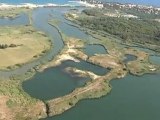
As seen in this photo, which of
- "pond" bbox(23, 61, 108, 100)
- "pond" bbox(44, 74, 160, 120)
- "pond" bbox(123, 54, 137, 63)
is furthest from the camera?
"pond" bbox(123, 54, 137, 63)

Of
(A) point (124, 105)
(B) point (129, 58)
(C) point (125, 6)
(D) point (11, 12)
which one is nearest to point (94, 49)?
(B) point (129, 58)

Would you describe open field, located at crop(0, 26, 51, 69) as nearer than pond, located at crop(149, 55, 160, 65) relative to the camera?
Yes

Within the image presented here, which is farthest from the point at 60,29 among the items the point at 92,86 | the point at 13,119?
the point at 13,119

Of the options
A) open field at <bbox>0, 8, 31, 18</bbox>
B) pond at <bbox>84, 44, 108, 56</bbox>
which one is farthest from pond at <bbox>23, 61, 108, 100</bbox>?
open field at <bbox>0, 8, 31, 18</bbox>

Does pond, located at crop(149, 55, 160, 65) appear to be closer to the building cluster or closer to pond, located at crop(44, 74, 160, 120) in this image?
pond, located at crop(44, 74, 160, 120)

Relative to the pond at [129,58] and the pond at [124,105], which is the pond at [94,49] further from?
the pond at [124,105]

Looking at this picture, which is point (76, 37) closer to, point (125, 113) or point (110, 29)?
point (110, 29)

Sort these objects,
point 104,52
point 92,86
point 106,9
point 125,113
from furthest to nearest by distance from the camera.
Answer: point 106,9 → point 104,52 → point 92,86 → point 125,113

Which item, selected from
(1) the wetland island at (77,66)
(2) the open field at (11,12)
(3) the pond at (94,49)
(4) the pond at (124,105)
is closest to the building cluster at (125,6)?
(1) the wetland island at (77,66)
